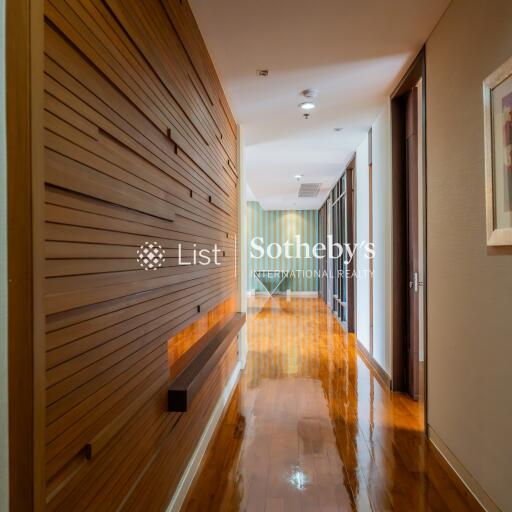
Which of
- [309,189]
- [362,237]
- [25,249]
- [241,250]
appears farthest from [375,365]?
[309,189]

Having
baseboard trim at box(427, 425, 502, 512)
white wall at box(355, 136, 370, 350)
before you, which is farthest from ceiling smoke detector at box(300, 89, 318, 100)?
baseboard trim at box(427, 425, 502, 512)

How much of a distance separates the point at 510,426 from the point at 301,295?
431 inches

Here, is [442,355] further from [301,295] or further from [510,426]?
[301,295]

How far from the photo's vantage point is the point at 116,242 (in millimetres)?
1285

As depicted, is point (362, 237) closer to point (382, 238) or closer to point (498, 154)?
point (382, 238)

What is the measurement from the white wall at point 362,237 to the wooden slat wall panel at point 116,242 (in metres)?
3.04

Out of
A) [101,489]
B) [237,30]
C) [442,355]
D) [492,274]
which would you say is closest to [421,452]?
[442,355]

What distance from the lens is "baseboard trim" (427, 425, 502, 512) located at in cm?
190

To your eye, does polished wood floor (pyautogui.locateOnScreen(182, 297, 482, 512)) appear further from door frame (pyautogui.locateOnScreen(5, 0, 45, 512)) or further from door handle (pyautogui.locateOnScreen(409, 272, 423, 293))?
door frame (pyautogui.locateOnScreen(5, 0, 45, 512))

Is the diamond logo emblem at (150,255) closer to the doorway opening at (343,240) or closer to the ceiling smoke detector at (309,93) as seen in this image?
the ceiling smoke detector at (309,93)

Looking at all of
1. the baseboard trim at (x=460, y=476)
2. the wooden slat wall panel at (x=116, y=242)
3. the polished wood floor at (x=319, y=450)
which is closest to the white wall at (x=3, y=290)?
the wooden slat wall panel at (x=116, y=242)

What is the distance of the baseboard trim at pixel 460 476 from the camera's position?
1.90 m

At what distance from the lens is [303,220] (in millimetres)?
12727

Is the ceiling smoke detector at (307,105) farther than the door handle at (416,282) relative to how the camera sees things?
Yes
